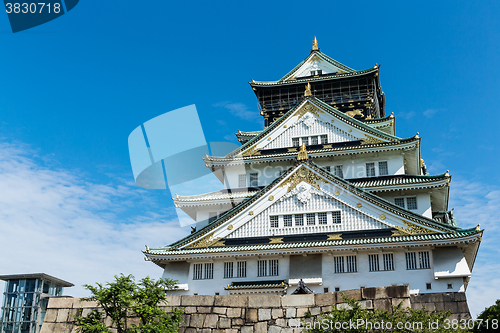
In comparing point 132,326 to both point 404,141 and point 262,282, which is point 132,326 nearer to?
point 262,282

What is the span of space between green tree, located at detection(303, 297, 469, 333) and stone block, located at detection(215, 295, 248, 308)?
9.75ft

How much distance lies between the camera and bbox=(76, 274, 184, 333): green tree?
1412cm

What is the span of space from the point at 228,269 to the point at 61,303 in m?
11.1

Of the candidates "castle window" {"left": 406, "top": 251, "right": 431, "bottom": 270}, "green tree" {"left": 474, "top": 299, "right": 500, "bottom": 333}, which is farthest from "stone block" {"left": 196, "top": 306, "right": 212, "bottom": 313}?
"castle window" {"left": 406, "top": 251, "right": 431, "bottom": 270}

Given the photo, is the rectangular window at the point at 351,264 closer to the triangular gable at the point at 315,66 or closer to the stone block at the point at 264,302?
the stone block at the point at 264,302

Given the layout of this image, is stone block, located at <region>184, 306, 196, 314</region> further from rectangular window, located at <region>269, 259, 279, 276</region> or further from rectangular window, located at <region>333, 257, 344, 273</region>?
rectangular window, located at <region>333, 257, 344, 273</region>

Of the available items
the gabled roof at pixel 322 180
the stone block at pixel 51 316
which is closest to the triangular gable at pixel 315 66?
the gabled roof at pixel 322 180

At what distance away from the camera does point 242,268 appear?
84.1 ft

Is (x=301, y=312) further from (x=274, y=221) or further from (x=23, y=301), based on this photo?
(x=23, y=301)

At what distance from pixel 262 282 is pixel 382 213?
765cm

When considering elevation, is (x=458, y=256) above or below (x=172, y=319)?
above

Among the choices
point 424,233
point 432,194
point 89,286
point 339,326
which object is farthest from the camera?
point 432,194

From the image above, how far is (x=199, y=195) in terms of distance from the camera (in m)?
31.8

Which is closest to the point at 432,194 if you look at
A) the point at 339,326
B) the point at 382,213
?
the point at 382,213
